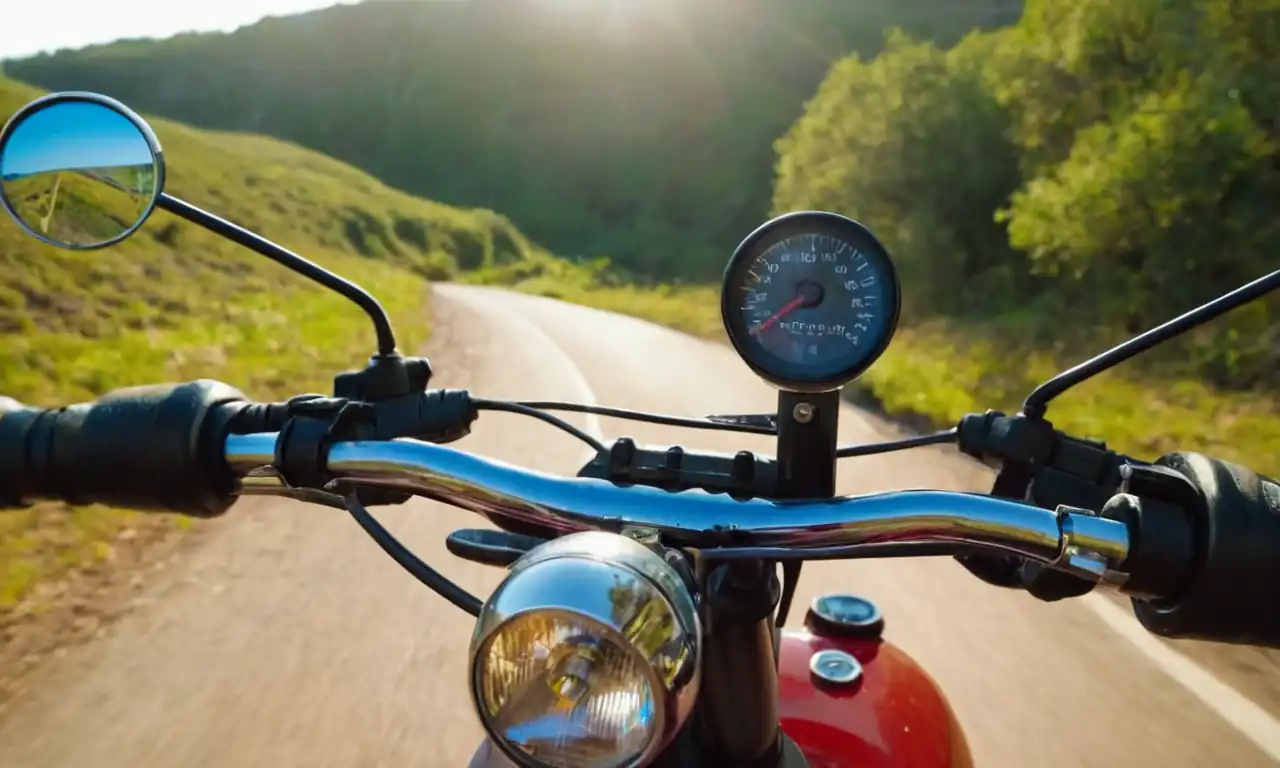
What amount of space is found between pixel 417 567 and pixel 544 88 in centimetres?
9034

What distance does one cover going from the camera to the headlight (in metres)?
0.79

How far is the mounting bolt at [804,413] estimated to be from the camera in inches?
49.4

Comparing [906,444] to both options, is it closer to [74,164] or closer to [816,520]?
[816,520]

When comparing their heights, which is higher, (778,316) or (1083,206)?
(1083,206)

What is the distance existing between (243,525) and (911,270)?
15173 mm

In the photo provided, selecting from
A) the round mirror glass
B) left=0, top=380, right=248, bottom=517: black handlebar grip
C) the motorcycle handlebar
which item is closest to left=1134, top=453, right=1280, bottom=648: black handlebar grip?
the motorcycle handlebar

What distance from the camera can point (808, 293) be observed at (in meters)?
1.52

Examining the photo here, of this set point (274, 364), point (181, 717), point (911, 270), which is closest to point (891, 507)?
point (181, 717)

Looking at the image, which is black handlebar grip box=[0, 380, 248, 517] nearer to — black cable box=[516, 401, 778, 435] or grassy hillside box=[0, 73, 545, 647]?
black cable box=[516, 401, 778, 435]

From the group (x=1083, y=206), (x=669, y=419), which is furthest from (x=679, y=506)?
(x=1083, y=206)

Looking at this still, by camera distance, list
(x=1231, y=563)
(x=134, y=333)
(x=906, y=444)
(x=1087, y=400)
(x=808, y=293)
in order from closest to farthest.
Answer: (x=1231, y=563) → (x=808, y=293) → (x=906, y=444) → (x=1087, y=400) → (x=134, y=333)

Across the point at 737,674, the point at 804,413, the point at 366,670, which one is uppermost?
the point at 804,413

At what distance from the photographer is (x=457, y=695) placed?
3.34 metres

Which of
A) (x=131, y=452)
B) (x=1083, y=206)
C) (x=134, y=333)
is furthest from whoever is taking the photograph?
(x=1083, y=206)
